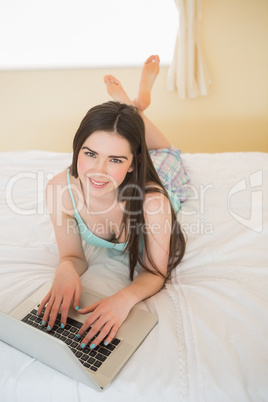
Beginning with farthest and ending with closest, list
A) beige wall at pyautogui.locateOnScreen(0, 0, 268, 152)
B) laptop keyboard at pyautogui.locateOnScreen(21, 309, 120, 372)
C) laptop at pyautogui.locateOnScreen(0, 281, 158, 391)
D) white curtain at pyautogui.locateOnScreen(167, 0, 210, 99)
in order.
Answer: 1. beige wall at pyautogui.locateOnScreen(0, 0, 268, 152)
2. white curtain at pyautogui.locateOnScreen(167, 0, 210, 99)
3. laptop keyboard at pyautogui.locateOnScreen(21, 309, 120, 372)
4. laptop at pyautogui.locateOnScreen(0, 281, 158, 391)

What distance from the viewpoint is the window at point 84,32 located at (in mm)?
2660

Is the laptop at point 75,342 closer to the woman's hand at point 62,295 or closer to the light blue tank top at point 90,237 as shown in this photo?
the woman's hand at point 62,295

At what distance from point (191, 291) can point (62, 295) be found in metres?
0.37

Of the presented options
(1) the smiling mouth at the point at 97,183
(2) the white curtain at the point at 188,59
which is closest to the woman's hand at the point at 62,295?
(1) the smiling mouth at the point at 97,183

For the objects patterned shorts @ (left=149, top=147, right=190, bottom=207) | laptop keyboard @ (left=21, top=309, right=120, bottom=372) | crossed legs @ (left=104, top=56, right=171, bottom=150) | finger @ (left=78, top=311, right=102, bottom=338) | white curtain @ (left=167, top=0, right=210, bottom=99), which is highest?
white curtain @ (left=167, top=0, right=210, bottom=99)

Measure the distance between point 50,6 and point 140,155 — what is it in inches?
77.0

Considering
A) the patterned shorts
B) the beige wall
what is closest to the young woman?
the patterned shorts

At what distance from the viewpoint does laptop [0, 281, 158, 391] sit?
77 cm

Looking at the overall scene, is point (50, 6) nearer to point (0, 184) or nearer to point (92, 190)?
point (0, 184)

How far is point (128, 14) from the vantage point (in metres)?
2.68

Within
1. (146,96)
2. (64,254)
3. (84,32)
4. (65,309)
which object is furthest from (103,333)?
(84,32)

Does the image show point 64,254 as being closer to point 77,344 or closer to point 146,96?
point 77,344

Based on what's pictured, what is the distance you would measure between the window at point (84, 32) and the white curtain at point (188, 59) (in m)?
0.17

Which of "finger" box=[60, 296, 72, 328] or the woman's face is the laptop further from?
the woman's face
